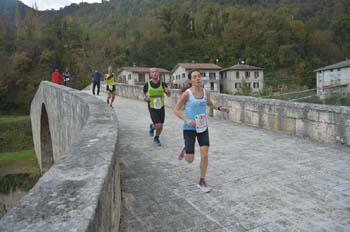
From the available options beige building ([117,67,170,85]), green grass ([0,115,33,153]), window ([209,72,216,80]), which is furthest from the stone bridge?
window ([209,72,216,80])

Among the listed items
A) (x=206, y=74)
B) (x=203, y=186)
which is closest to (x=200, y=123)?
(x=203, y=186)

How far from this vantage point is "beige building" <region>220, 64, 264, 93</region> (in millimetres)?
50406

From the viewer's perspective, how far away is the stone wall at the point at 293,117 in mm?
5910

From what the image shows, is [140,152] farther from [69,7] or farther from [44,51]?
[69,7]

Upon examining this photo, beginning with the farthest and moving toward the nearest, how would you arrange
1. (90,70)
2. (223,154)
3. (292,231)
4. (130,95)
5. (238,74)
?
1. (90,70)
2. (238,74)
3. (130,95)
4. (223,154)
5. (292,231)

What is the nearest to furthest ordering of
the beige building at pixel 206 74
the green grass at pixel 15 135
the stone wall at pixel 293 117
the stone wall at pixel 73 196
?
1. the stone wall at pixel 73 196
2. the stone wall at pixel 293 117
3. the green grass at pixel 15 135
4. the beige building at pixel 206 74

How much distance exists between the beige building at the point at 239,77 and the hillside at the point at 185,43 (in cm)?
490

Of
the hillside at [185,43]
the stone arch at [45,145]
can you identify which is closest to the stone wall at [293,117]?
the stone arch at [45,145]

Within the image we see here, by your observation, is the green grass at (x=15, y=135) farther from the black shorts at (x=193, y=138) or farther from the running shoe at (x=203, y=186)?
the running shoe at (x=203, y=186)

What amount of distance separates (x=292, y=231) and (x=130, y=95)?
57.4ft

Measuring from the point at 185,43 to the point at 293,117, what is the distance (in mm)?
63459

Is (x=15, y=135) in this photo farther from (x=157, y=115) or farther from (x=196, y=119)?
(x=196, y=119)

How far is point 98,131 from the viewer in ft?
11.9

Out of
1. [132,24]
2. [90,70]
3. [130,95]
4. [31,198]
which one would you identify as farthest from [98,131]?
[132,24]
